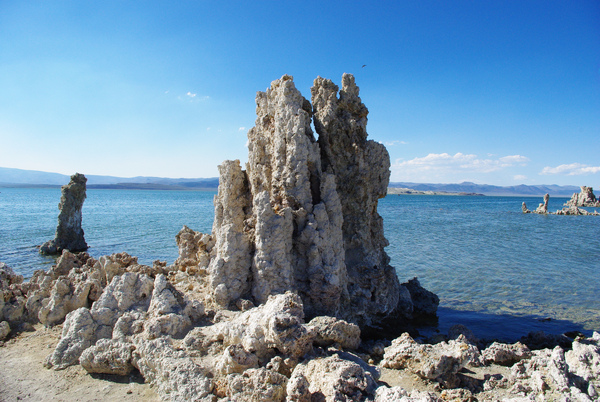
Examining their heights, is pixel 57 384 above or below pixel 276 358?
below

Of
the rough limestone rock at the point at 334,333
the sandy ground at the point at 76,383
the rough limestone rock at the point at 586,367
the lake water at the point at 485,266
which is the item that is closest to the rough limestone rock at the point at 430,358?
the sandy ground at the point at 76,383

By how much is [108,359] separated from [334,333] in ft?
13.9

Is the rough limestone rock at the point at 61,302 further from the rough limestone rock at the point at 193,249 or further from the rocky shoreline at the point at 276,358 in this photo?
the rough limestone rock at the point at 193,249

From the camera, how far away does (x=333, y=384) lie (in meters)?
4.91

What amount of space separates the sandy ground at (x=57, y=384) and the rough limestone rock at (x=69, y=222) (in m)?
20.0

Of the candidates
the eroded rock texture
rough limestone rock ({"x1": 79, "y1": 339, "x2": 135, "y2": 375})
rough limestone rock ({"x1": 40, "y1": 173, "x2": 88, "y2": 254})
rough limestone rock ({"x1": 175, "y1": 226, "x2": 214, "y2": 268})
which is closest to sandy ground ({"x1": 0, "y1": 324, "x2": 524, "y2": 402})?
rough limestone rock ({"x1": 79, "y1": 339, "x2": 135, "y2": 375})

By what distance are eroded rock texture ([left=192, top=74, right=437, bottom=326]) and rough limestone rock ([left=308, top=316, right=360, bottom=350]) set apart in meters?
1.86

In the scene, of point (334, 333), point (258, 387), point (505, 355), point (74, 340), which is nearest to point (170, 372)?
point (258, 387)

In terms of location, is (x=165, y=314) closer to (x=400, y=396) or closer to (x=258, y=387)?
(x=258, y=387)

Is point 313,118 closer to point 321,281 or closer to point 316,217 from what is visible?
point 316,217

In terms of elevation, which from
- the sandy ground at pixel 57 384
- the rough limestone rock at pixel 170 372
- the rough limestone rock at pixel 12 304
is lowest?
the sandy ground at pixel 57 384

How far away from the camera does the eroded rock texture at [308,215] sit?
8.87m

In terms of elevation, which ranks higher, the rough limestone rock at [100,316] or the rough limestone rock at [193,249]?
the rough limestone rock at [193,249]

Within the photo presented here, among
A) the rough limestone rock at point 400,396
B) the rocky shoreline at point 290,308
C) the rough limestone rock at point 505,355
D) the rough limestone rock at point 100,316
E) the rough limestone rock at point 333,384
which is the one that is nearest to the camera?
the rough limestone rock at point 400,396
